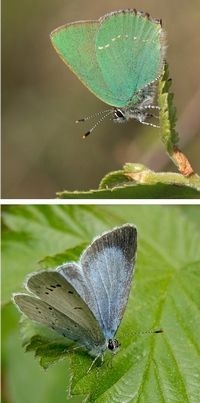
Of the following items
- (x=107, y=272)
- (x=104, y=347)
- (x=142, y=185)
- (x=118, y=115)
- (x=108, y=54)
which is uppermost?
(x=108, y=54)

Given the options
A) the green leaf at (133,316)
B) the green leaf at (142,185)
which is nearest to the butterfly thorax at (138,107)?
the green leaf at (142,185)

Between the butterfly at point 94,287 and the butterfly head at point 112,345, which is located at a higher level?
the butterfly at point 94,287

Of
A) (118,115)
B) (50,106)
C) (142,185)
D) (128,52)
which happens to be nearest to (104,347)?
(142,185)

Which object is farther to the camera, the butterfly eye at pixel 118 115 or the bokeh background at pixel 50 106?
the bokeh background at pixel 50 106

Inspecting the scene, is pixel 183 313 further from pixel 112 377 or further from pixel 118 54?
pixel 118 54

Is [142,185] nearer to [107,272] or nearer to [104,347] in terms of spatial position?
[107,272]

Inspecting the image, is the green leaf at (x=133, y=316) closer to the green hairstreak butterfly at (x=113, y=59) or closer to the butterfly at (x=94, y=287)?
the butterfly at (x=94, y=287)

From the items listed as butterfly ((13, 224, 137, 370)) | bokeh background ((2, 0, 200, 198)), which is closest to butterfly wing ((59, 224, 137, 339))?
butterfly ((13, 224, 137, 370))
